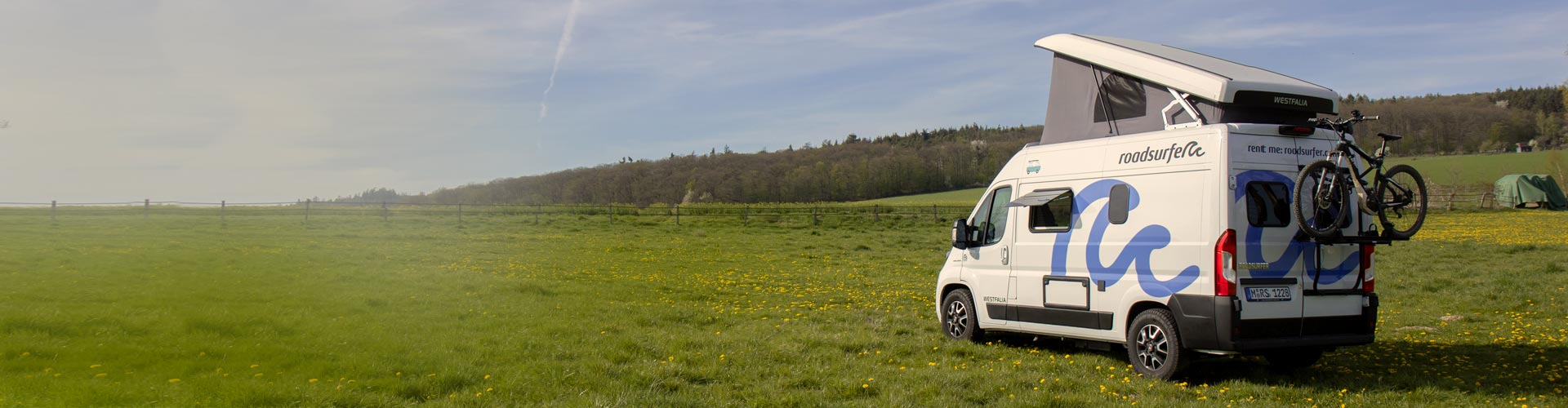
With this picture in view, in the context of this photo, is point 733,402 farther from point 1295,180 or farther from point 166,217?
point 166,217

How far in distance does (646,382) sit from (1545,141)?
373ft

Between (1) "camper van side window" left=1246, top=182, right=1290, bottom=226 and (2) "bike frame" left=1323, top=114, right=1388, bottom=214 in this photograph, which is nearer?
(1) "camper van side window" left=1246, top=182, right=1290, bottom=226

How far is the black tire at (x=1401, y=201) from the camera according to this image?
326 inches

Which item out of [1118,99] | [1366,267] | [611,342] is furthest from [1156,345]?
[611,342]

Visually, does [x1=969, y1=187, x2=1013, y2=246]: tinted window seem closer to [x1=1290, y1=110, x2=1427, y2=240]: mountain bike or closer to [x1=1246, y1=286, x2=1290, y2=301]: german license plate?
[x1=1246, y1=286, x2=1290, y2=301]: german license plate

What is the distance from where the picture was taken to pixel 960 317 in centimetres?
1130

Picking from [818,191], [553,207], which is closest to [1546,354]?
[553,207]

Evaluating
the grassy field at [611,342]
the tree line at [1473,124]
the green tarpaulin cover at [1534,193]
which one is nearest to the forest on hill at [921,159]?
the tree line at [1473,124]

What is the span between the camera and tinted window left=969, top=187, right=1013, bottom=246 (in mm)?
10383

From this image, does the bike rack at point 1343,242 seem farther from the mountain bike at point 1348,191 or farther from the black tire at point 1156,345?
the black tire at point 1156,345

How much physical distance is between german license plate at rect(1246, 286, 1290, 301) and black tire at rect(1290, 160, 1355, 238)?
0.54 meters

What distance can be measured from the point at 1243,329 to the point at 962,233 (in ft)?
11.9

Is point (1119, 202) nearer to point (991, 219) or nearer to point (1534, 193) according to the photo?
point (991, 219)

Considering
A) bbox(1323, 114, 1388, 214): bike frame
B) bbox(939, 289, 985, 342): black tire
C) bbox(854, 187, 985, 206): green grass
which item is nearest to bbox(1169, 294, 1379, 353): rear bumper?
bbox(1323, 114, 1388, 214): bike frame
